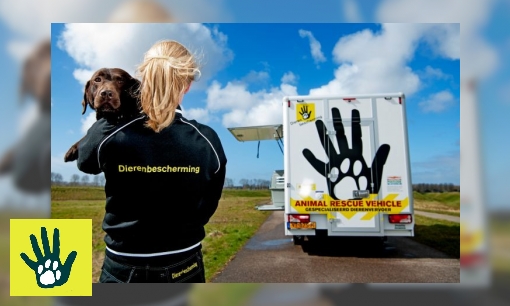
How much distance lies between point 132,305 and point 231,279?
2.64ft

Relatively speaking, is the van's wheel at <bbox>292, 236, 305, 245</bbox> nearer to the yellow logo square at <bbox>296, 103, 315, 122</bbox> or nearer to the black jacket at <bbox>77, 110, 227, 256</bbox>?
the yellow logo square at <bbox>296, 103, 315, 122</bbox>

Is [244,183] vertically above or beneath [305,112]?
beneath

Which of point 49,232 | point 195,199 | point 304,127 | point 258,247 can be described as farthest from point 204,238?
point 304,127

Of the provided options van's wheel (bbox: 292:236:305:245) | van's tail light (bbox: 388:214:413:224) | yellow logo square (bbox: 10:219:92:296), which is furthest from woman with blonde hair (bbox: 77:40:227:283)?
van's tail light (bbox: 388:214:413:224)

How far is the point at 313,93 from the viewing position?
322 cm

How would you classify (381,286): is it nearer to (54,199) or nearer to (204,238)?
(204,238)

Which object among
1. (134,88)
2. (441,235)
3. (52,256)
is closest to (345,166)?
(441,235)

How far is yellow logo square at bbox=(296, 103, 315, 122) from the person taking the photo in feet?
11.3

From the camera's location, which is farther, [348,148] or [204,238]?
[348,148]

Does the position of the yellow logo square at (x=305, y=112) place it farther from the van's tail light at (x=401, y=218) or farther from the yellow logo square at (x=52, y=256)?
the yellow logo square at (x=52, y=256)

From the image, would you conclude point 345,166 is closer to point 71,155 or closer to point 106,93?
point 106,93

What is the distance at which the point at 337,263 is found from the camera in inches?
126

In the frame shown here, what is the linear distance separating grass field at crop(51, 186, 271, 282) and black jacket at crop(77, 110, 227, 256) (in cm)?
31

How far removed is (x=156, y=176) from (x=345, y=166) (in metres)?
1.79
